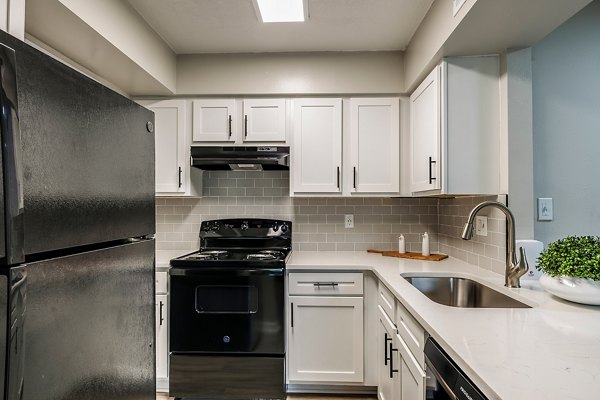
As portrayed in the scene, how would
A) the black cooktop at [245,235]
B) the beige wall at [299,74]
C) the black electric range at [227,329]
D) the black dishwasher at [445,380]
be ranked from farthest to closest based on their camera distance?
the black cooktop at [245,235] → the beige wall at [299,74] → the black electric range at [227,329] → the black dishwasher at [445,380]

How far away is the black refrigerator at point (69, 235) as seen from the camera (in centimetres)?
60

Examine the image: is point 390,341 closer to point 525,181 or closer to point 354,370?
point 354,370

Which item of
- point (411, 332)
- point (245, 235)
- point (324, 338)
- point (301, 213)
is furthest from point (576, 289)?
point (245, 235)

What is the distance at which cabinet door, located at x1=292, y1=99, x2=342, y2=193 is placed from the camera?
2.58m

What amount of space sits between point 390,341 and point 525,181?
3.48 feet

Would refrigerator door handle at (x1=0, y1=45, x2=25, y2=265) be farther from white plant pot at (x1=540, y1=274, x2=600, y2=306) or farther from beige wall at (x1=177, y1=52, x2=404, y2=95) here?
beige wall at (x1=177, y1=52, x2=404, y2=95)

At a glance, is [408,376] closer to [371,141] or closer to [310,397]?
[310,397]

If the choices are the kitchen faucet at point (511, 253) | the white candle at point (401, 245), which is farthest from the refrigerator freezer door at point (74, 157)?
the white candle at point (401, 245)

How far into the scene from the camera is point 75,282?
0.77 m

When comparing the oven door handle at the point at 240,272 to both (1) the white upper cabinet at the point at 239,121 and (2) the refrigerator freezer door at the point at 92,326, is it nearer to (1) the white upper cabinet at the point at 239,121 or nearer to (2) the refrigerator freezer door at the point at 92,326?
(1) the white upper cabinet at the point at 239,121

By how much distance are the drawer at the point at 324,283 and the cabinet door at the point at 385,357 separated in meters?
0.24

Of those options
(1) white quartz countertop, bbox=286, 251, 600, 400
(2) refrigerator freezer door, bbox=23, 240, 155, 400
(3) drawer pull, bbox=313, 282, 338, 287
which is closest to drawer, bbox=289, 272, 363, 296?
(3) drawer pull, bbox=313, 282, 338, 287

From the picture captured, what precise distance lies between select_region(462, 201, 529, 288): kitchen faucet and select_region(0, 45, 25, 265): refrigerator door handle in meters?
1.55

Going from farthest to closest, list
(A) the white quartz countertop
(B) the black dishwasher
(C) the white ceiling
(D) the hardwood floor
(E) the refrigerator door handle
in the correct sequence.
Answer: (D) the hardwood floor, (C) the white ceiling, (B) the black dishwasher, (A) the white quartz countertop, (E) the refrigerator door handle
